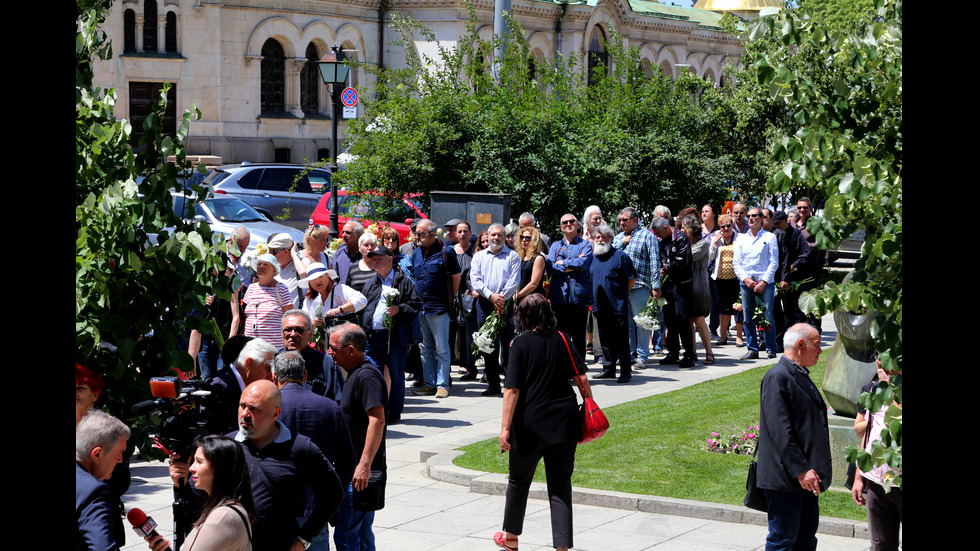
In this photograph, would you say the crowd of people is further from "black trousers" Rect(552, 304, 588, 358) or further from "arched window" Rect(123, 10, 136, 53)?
"arched window" Rect(123, 10, 136, 53)

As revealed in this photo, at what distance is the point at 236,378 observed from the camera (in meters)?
6.52

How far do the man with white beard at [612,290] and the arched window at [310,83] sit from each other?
3197cm

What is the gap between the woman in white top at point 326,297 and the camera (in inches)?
424

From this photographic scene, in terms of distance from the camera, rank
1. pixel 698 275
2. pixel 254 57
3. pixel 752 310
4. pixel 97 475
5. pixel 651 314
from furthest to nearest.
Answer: pixel 254 57
pixel 752 310
pixel 698 275
pixel 651 314
pixel 97 475

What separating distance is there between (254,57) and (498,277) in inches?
1219

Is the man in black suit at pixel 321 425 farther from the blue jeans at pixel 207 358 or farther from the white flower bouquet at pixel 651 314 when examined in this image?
the white flower bouquet at pixel 651 314

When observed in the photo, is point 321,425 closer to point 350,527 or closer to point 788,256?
point 350,527

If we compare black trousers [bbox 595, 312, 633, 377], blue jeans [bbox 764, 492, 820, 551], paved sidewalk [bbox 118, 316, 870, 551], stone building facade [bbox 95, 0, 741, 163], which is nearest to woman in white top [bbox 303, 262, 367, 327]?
paved sidewalk [bbox 118, 316, 870, 551]

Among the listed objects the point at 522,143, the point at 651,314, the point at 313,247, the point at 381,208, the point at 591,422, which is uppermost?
the point at 522,143

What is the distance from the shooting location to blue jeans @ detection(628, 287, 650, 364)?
49.0 feet

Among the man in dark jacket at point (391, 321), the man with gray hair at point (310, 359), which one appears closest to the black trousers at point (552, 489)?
the man with gray hair at point (310, 359)

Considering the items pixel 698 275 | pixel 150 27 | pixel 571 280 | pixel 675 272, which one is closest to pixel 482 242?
pixel 571 280

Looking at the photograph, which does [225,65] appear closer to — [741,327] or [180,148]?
[741,327]

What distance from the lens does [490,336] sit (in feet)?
42.5
